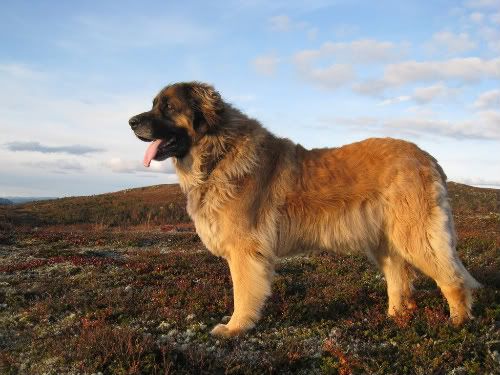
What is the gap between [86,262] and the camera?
11156 mm

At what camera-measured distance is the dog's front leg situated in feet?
18.6

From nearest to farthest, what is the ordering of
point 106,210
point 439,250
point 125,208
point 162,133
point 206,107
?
point 439,250 < point 162,133 < point 206,107 < point 106,210 < point 125,208

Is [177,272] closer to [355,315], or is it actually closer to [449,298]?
[355,315]

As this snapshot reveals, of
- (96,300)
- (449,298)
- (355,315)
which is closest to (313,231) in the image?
(355,315)

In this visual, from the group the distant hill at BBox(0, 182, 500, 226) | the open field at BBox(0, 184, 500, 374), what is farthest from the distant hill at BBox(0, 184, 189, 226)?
the open field at BBox(0, 184, 500, 374)

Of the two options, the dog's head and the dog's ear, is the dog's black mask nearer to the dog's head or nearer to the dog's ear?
the dog's head

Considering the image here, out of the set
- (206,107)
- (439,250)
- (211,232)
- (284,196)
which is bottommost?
(439,250)

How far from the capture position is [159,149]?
6.05 meters

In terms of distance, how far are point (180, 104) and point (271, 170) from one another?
1.47 meters

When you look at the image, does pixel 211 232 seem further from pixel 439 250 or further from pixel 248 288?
pixel 439 250

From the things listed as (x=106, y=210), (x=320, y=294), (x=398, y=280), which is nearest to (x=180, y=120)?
(x=320, y=294)

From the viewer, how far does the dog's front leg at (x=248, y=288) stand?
568 centimetres

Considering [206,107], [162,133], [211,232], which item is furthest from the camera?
[206,107]

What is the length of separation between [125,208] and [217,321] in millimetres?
35208
